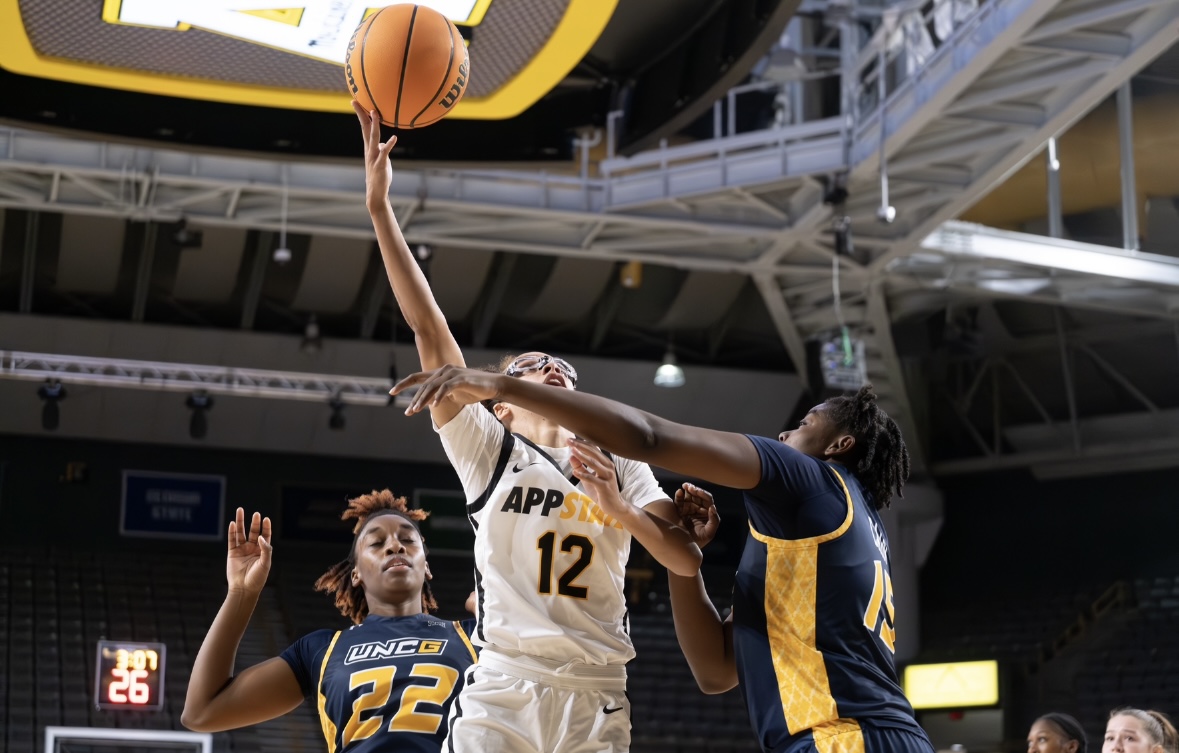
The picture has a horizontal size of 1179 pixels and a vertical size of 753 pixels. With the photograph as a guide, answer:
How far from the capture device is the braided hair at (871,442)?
3.74 m

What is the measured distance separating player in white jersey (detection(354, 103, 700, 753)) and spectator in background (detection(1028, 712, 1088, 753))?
2.78 m

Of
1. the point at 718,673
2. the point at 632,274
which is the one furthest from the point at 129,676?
the point at 718,673

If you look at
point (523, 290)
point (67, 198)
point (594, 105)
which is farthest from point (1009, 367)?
point (67, 198)

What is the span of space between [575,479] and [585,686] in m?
0.57

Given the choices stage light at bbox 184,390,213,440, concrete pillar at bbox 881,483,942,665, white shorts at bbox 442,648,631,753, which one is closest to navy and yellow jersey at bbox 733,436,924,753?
white shorts at bbox 442,648,631,753

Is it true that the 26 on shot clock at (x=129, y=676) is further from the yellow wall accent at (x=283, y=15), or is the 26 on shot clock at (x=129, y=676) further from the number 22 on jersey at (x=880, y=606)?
the number 22 on jersey at (x=880, y=606)

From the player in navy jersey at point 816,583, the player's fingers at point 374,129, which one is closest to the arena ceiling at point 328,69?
the player's fingers at point 374,129

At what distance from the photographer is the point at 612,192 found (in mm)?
14570

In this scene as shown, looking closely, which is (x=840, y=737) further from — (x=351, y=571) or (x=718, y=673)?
(x=351, y=571)

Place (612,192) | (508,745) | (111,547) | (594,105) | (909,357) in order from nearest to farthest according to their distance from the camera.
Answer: (508,745) < (594,105) < (612,192) < (909,357) < (111,547)

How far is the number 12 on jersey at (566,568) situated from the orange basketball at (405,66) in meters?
1.80

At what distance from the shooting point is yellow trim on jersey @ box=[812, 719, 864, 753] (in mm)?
3361

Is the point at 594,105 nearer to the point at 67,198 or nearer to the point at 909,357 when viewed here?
the point at 67,198

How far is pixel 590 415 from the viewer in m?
3.01
